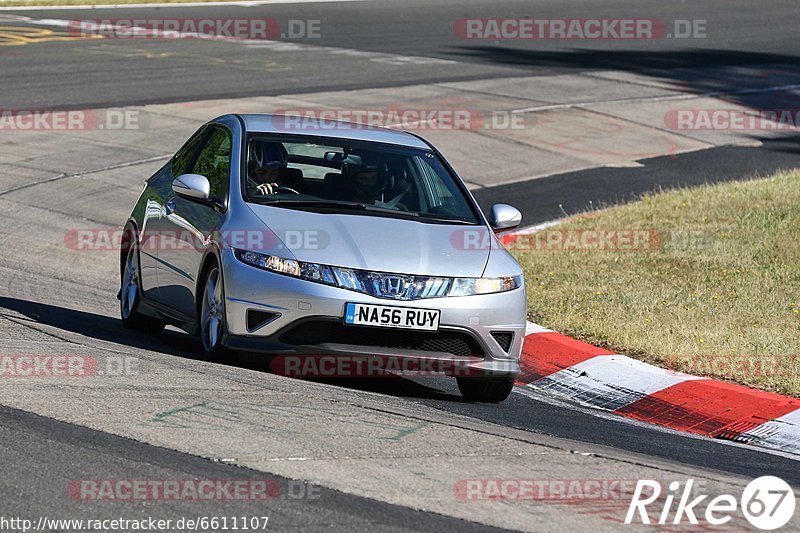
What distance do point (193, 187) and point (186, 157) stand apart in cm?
137

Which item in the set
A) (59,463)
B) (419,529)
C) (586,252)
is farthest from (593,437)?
(586,252)

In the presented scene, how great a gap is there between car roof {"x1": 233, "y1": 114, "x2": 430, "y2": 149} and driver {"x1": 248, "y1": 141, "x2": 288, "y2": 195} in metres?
0.20

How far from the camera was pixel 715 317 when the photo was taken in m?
10.4

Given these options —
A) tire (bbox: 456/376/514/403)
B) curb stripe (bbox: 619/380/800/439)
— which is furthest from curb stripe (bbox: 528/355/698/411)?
tire (bbox: 456/376/514/403)

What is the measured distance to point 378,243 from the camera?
8.04 metres

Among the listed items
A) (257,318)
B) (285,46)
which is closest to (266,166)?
(257,318)

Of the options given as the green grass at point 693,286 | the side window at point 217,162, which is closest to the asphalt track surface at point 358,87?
the side window at point 217,162

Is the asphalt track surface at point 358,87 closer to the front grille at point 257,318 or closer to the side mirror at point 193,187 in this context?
the front grille at point 257,318

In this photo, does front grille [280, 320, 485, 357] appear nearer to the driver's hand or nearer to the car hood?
the car hood

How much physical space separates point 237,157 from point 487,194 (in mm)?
8336

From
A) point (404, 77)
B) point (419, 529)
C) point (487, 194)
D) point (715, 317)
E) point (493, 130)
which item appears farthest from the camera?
point (404, 77)

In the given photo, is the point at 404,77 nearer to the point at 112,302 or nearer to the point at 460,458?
the point at 112,302

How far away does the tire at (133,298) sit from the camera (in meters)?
9.89

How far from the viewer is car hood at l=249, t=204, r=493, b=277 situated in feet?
25.8
